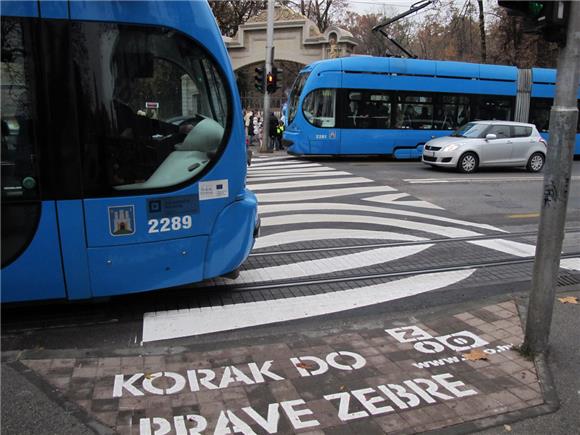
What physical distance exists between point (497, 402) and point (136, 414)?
7.53ft

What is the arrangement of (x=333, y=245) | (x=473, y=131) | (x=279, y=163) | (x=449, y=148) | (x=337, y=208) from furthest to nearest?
(x=279, y=163) < (x=473, y=131) < (x=449, y=148) < (x=337, y=208) < (x=333, y=245)

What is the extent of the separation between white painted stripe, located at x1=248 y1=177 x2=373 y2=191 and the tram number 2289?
7542 millimetres

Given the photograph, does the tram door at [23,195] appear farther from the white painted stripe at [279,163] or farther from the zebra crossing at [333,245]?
the white painted stripe at [279,163]

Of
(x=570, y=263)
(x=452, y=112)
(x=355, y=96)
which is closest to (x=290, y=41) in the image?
(x=355, y=96)

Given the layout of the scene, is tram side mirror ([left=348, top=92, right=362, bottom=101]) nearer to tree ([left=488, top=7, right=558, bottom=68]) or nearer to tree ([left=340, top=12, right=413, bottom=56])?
tree ([left=488, top=7, right=558, bottom=68])

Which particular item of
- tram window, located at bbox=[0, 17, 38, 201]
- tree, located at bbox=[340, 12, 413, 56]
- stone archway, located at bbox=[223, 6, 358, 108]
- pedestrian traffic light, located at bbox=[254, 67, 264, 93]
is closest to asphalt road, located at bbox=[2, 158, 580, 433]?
tram window, located at bbox=[0, 17, 38, 201]

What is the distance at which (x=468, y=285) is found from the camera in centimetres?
592

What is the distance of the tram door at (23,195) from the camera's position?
389 centimetres

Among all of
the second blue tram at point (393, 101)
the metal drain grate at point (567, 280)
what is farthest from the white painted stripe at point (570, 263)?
the second blue tram at point (393, 101)

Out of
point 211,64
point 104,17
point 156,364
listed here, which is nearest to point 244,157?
point 211,64

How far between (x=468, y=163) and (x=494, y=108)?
5.87 meters

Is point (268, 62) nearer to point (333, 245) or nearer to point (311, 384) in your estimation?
point (333, 245)

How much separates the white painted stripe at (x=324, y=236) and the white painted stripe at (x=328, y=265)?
63 centimetres

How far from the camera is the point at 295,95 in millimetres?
19109
